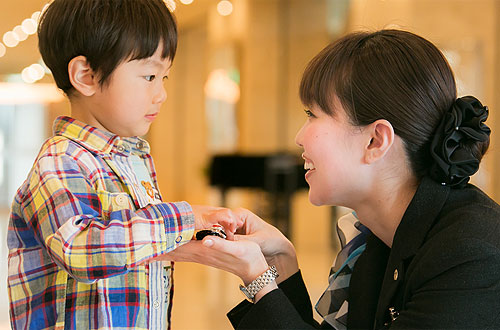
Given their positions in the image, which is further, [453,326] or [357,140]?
[357,140]

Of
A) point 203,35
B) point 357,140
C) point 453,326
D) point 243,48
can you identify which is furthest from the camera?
point 203,35

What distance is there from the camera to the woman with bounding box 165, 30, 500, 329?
120 centimetres

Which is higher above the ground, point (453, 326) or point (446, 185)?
point (446, 185)

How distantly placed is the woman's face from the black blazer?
15 centimetres

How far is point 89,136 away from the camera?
136 cm

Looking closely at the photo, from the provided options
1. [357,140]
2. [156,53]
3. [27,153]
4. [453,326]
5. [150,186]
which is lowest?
[27,153]

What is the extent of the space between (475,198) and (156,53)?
75 cm

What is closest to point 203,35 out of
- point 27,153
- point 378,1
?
point 378,1

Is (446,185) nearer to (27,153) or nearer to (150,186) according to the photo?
(150,186)

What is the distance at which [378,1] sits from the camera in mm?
5863

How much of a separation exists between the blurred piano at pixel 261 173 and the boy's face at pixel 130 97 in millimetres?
5683

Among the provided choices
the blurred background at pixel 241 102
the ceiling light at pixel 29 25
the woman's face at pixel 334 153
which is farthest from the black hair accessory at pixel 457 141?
the ceiling light at pixel 29 25

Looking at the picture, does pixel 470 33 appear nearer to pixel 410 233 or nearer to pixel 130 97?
pixel 410 233

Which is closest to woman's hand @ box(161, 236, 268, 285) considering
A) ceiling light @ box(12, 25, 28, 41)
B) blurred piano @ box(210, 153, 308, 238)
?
ceiling light @ box(12, 25, 28, 41)
